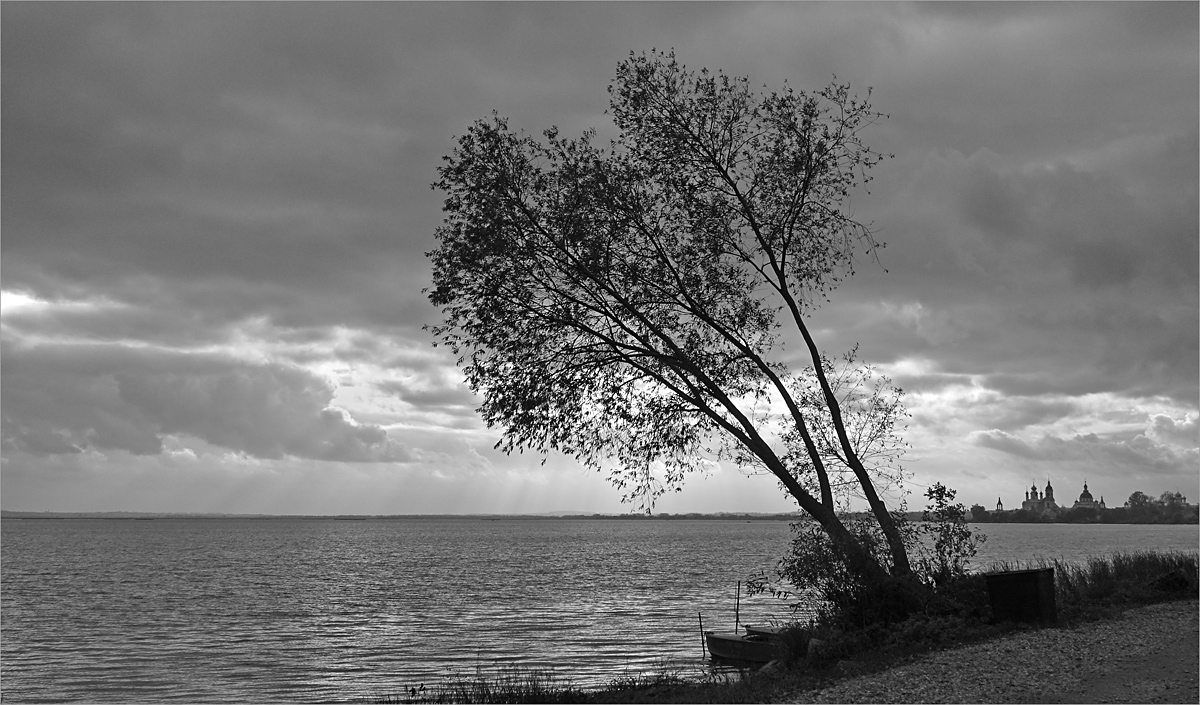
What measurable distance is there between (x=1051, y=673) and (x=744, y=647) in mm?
12415

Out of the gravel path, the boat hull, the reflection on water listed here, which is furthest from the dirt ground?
the reflection on water

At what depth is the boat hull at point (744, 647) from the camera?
25391mm

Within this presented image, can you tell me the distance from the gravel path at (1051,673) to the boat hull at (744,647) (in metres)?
8.74

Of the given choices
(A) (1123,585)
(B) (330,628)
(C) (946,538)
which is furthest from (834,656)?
(B) (330,628)

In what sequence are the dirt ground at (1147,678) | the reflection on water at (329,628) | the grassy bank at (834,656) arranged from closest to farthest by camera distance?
the dirt ground at (1147,678)
the grassy bank at (834,656)
the reflection on water at (329,628)

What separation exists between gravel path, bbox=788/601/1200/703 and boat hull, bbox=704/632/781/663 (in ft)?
28.7

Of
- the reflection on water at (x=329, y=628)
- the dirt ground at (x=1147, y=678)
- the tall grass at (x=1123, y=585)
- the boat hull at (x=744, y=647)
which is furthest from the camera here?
the reflection on water at (x=329, y=628)

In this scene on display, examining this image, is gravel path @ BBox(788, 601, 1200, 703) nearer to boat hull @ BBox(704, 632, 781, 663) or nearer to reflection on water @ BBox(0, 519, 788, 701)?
boat hull @ BBox(704, 632, 781, 663)

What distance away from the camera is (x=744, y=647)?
85.5ft

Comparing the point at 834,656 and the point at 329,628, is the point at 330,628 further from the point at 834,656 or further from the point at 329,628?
the point at 834,656

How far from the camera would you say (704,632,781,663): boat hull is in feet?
83.3

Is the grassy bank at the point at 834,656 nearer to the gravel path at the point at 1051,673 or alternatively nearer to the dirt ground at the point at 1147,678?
the gravel path at the point at 1051,673

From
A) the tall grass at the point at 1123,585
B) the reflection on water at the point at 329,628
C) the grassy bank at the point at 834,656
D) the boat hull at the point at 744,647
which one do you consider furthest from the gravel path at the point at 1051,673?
the reflection on water at the point at 329,628

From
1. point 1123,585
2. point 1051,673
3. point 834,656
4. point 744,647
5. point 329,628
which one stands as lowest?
point 329,628
